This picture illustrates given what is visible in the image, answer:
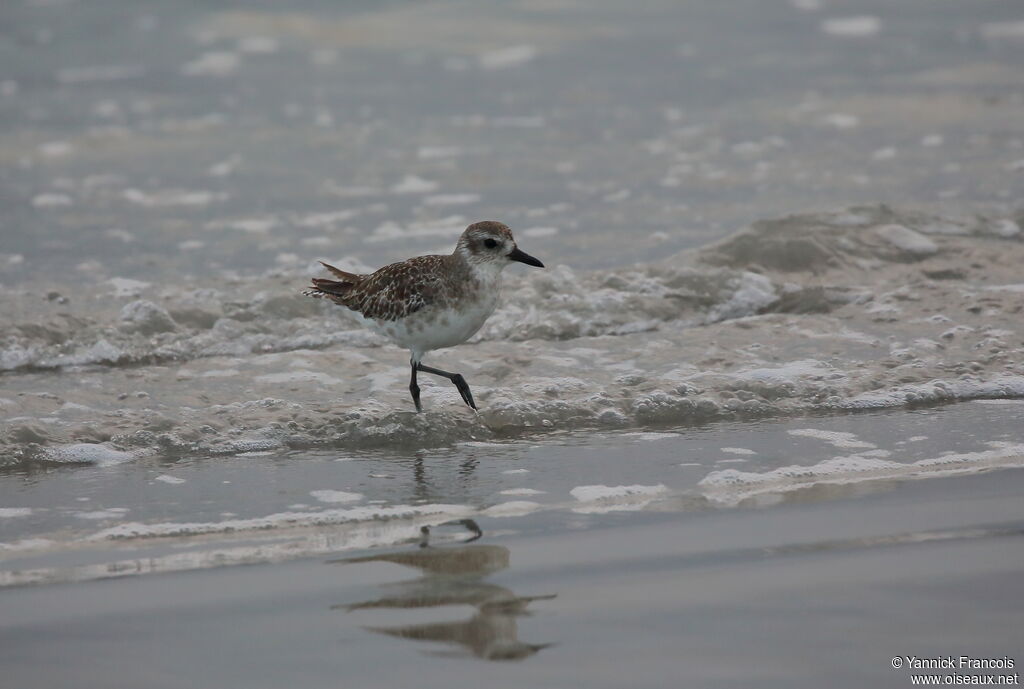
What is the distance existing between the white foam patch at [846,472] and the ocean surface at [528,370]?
0.08 feet

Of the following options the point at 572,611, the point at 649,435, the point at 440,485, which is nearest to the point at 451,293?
the point at 649,435

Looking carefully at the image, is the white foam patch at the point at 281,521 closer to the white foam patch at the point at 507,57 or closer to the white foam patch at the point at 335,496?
the white foam patch at the point at 335,496

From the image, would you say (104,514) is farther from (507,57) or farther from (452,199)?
(507,57)

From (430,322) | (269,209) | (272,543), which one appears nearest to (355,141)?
(269,209)

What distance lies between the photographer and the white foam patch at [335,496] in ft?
18.9

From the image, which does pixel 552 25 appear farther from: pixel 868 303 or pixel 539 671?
pixel 539 671

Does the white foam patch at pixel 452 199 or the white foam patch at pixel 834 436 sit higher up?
the white foam patch at pixel 452 199

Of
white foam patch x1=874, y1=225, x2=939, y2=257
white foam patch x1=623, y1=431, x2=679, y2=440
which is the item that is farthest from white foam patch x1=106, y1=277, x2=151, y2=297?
white foam patch x1=874, y1=225, x2=939, y2=257

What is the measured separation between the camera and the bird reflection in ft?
13.8

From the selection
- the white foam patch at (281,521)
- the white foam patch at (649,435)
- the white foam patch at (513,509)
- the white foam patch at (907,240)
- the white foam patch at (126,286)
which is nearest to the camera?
the white foam patch at (281,521)

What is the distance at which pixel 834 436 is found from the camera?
A: 653cm

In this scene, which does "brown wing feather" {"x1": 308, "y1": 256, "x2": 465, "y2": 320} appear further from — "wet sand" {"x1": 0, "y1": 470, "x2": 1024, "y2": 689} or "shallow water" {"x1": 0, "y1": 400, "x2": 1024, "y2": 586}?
"wet sand" {"x1": 0, "y1": 470, "x2": 1024, "y2": 689}

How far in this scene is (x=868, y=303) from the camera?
30.1ft

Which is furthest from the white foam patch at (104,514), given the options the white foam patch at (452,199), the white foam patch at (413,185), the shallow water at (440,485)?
the white foam patch at (413,185)
